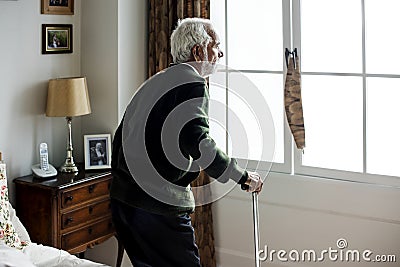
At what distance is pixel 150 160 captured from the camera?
2.62 metres

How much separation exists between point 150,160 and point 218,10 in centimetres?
178

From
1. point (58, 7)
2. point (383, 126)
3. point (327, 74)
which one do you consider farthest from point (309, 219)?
point (58, 7)

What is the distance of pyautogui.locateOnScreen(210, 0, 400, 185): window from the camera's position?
11.6 ft

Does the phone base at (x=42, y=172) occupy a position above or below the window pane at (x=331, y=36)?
below

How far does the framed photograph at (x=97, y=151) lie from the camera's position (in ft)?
12.9

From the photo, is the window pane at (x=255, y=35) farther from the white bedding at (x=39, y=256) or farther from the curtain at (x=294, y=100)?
the white bedding at (x=39, y=256)

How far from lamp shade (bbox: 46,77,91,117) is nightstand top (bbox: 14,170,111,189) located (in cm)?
38

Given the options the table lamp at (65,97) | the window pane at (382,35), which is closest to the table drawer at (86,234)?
the table lamp at (65,97)

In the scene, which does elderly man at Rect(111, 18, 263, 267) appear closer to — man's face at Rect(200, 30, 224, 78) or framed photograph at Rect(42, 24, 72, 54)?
man's face at Rect(200, 30, 224, 78)

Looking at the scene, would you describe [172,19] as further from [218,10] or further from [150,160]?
[150,160]

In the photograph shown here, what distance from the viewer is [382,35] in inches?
138

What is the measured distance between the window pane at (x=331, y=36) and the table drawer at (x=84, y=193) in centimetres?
149

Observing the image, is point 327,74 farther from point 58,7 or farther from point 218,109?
point 58,7

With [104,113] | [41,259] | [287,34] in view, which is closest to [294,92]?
[287,34]
